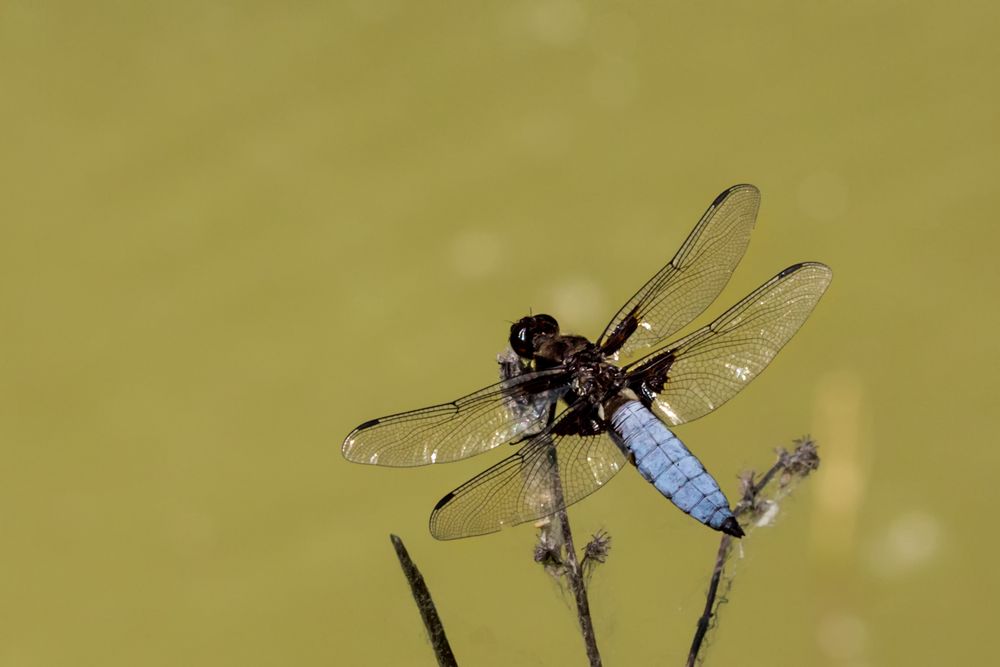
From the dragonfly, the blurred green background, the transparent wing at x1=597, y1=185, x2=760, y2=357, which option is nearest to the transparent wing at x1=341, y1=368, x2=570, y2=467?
the dragonfly

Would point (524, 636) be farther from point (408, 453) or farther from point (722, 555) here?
point (722, 555)

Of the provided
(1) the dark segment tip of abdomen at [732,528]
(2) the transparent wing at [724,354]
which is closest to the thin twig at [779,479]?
(1) the dark segment tip of abdomen at [732,528]

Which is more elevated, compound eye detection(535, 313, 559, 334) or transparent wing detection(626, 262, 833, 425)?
compound eye detection(535, 313, 559, 334)

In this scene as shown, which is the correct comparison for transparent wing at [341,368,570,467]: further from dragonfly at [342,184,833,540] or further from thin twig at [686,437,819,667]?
thin twig at [686,437,819,667]

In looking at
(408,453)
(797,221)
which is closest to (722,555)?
(408,453)

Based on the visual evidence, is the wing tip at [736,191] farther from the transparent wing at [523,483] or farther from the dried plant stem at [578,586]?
the dried plant stem at [578,586]

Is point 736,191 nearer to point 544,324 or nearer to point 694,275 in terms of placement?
point 694,275

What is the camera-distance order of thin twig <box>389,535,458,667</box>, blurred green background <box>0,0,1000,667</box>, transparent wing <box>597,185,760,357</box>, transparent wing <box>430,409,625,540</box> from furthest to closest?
blurred green background <box>0,0,1000,667</box> → transparent wing <box>597,185,760,357</box> → transparent wing <box>430,409,625,540</box> → thin twig <box>389,535,458,667</box>
